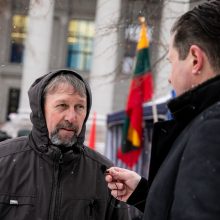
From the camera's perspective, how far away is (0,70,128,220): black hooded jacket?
2.75 metres

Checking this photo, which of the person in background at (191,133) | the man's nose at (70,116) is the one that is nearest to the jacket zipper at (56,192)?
the man's nose at (70,116)

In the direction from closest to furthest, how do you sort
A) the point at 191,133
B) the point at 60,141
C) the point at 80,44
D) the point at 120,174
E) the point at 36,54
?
the point at 191,133 → the point at 120,174 → the point at 60,141 → the point at 36,54 → the point at 80,44

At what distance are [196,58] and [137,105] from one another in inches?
273

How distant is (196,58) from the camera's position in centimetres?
176

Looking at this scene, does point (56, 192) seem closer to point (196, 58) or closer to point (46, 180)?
point (46, 180)

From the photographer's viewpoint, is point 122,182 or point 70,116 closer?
point 122,182

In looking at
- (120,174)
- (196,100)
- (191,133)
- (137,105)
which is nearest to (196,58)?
(196,100)

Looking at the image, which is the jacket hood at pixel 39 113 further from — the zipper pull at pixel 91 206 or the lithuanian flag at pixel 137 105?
the lithuanian flag at pixel 137 105

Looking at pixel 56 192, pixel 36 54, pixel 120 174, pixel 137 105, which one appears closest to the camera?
pixel 120 174

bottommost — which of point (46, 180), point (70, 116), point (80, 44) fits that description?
point (46, 180)

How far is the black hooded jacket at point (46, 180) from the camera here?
9.01ft

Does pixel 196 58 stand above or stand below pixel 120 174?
above

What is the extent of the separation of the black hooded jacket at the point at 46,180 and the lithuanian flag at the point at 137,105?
17.7ft

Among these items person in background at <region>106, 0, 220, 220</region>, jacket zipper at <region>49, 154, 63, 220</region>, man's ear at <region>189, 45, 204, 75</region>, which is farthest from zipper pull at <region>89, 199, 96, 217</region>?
man's ear at <region>189, 45, 204, 75</region>
